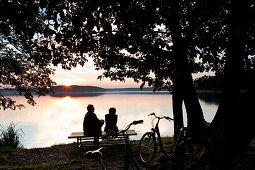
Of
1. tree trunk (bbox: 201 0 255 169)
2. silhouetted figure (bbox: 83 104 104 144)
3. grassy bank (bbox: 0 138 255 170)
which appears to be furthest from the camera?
silhouetted figure (bbox: 83 104 104 144)

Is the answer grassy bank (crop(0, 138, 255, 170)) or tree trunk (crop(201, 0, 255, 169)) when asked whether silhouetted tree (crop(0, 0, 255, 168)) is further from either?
grassy bank (crop(0, 138, 255, 170))

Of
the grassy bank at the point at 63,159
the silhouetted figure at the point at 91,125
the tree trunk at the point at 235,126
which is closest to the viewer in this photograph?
the tree trunk at the point at 235,126

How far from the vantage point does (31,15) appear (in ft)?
12.0

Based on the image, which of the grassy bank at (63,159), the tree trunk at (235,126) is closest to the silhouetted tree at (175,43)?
the tree trunk at (235,126)

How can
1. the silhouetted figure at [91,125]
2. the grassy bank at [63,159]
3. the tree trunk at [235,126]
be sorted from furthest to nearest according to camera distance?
the silhouetted figure at [91,125] → the grassy bank at [63,159] → the tree trunk at [235,126]

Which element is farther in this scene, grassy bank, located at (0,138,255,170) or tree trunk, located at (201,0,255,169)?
grassy bank, located at (0,138,255,170)

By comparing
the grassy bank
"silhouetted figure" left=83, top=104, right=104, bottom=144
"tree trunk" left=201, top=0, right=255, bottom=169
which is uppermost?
"tree trunk" left=201, top=0, right=255, bottom=169

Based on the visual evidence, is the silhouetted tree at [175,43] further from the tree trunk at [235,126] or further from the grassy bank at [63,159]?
the grassy bank at [63,159]

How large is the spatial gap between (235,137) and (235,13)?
256 centimetres

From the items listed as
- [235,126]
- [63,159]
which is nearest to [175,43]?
[235,126]

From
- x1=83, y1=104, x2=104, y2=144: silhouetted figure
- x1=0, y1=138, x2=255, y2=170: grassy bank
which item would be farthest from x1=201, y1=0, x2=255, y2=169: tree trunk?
x1=83, y1=104, x2=104, y2=144: silhouetted figure

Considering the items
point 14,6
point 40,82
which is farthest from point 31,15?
point 40,82

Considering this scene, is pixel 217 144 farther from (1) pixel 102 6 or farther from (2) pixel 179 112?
(2) pixel 179 112

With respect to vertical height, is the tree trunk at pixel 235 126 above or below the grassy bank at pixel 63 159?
above
